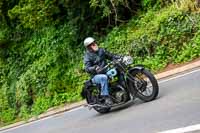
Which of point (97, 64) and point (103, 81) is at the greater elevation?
point (97, 64)

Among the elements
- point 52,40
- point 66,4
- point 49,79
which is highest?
point 66,4

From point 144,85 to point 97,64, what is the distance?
1302mm

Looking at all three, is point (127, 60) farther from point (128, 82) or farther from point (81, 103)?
point (81, 103)

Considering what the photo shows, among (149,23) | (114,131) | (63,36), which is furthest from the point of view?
(63,36)

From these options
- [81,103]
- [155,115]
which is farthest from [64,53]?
[155,115]

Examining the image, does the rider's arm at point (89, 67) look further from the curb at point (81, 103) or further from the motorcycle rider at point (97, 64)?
the curb at point (81, 103)

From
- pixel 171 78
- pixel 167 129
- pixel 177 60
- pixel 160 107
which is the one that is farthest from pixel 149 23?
pixel 167 129

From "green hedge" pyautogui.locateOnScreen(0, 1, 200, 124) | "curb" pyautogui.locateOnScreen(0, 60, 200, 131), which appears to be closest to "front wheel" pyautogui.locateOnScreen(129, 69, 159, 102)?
"curb" pyautogui.locateOnScreen(0, 60, 200, 131)

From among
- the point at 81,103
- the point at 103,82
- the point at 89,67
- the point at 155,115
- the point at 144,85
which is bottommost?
the point at 81,103

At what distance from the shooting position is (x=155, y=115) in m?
9.52

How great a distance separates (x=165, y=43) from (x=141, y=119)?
6.34 m

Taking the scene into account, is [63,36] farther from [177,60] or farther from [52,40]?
[177,60]

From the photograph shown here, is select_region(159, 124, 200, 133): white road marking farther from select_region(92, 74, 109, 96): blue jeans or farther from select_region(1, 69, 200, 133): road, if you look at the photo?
select_region(92, 74, 109, 96): blue jeans

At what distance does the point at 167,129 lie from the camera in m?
8.30
